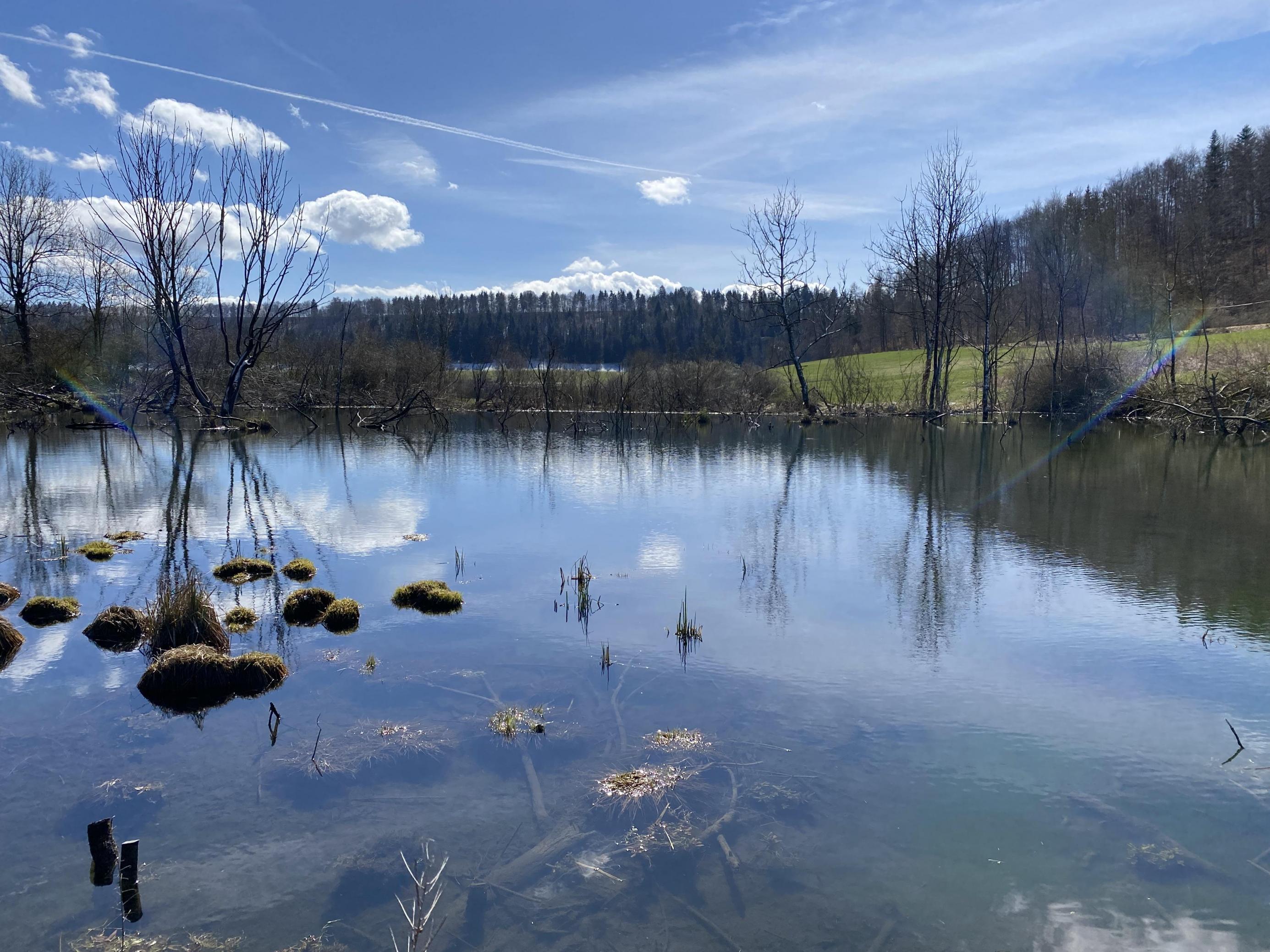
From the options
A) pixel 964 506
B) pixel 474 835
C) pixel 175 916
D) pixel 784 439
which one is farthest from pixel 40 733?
pixel 784 439

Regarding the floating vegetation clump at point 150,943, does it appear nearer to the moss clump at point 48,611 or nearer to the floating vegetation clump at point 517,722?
the floating vegetation clump at point 517,722

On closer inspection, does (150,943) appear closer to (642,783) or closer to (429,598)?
(642,783)

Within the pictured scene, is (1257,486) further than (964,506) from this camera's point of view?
Yes

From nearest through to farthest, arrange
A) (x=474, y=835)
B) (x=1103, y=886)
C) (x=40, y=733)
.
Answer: (x=1103, y=886)
(x=474, y=835)
(x=40, y=733)

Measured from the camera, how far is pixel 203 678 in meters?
5.94

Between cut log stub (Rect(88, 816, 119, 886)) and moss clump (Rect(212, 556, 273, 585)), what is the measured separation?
5.30 m

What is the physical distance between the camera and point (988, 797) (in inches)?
174

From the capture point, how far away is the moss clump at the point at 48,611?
24.8ft

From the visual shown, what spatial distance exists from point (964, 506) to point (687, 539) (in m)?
5.22

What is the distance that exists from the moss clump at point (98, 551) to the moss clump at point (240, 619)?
3209mm

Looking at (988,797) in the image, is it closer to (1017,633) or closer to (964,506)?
(1017,633)

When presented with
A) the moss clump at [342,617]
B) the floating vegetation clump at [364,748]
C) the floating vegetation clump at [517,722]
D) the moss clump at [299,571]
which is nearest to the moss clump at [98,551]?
the moss clump at [299,571]

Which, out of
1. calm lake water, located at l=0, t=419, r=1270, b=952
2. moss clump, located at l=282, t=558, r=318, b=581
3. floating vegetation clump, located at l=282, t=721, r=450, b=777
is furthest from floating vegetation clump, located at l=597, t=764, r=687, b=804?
moss clump, located at l=282, t=558, r=318, b=581

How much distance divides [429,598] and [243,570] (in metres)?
2.47
